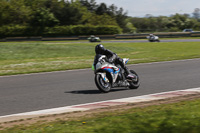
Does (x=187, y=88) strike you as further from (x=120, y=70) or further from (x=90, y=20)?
(x=90, y=20)

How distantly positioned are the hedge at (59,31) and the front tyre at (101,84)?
5313 centimetres

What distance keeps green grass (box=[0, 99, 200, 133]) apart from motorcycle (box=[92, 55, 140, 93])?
2.47m

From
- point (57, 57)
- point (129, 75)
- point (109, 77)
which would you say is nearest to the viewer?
point (109, 77)

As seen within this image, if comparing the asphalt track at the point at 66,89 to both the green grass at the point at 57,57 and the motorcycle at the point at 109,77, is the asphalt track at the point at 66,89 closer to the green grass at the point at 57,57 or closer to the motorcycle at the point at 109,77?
the motorcycle at the point at 109,77

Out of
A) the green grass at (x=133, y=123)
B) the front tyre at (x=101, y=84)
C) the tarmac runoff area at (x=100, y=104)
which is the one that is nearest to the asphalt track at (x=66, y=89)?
the front tyre at (x=101, y=84)

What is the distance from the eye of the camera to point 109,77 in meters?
9.72

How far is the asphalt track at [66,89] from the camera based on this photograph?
27.6 ft

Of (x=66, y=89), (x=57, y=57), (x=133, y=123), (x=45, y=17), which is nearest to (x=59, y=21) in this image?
(x=45, y=17)

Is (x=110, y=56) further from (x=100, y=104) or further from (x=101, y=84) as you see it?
(x=100, y=104)

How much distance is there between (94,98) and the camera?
8984mm

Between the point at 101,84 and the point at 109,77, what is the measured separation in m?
0.38

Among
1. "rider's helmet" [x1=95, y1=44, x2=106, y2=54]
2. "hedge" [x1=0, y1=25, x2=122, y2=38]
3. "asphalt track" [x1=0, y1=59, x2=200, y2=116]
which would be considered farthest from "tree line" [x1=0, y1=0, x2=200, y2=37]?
"rider's helmet" [x1=95, y1=44, x2=106, y2=54]

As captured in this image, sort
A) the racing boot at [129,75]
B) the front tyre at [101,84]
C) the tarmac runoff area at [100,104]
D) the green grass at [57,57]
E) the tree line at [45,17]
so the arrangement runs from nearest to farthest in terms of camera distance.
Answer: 1. the tarmac runoff area at [100,104]
2. the front tyre at [101,84]
3. the racing boot at [129,75]
4. the green grass at [57,57]
5. the tree line at [45,17]

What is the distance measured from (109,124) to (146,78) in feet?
23.3
